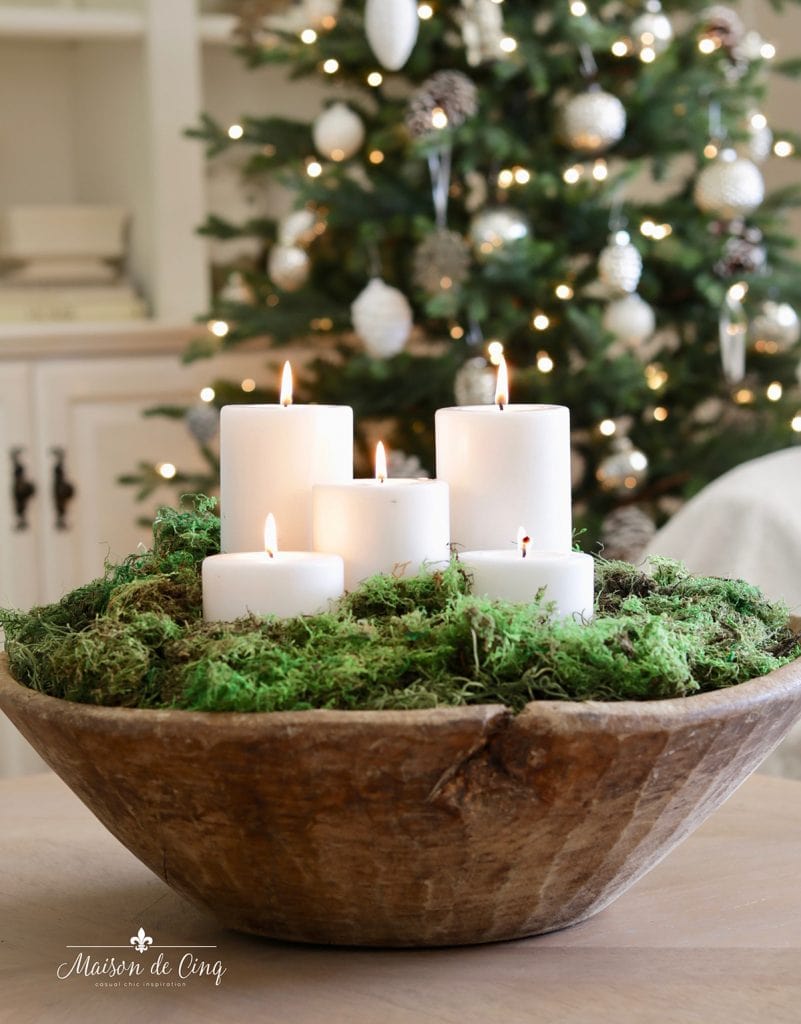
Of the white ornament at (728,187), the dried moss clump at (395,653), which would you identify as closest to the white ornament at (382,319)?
the white ornament at (728,187)

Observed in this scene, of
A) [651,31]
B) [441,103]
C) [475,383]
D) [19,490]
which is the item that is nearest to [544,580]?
[475,383]

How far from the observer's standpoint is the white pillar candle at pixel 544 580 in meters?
0.67

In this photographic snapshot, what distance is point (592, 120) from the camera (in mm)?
2250

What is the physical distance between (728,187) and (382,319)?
0.60 metres

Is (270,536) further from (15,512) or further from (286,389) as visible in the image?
(15,512)

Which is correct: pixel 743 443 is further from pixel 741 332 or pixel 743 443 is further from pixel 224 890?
pixel 224 890

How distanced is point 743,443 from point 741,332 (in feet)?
0.61

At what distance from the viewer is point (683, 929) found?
70 centimetres

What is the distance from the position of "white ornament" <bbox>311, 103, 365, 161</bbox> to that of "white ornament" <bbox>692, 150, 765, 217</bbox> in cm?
56

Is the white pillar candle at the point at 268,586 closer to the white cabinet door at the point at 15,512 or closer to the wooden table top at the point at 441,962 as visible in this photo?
the wooden table top at the point at 441,962

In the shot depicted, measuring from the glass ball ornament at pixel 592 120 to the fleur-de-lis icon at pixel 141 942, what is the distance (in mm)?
1798

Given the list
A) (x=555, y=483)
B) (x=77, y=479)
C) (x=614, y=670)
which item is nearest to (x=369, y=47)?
(x=77, y=479)

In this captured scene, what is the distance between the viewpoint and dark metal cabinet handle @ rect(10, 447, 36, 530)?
268 centimetres

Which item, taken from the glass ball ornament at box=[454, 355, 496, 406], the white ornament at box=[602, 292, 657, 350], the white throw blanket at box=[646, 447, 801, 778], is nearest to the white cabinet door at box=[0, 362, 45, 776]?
the glass ball ornament at box=[454, 355, 496, 406]
